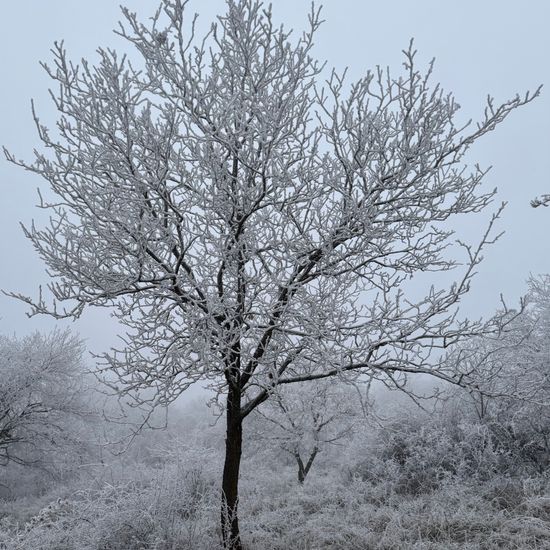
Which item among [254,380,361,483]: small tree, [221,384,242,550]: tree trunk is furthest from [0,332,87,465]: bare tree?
[221,384,242,550]: tree trunk

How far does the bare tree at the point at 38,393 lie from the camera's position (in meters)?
13.2

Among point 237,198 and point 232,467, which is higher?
point 237,198

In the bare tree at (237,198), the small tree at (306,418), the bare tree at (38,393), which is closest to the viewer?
the bare tree at (237,198)

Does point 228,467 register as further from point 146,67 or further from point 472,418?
point 472,418

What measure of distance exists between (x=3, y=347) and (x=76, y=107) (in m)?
14.4

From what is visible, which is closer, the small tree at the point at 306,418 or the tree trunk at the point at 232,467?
the tree trunk at the point at 232,467

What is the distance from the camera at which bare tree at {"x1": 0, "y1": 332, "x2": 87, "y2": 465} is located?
13.2 m

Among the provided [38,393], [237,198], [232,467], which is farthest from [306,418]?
[237,198]

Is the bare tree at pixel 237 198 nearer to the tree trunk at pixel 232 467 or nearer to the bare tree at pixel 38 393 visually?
the tree trunk at pixel 232 467

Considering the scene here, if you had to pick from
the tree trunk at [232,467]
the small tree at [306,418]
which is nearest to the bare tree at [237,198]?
the tree trunk at [232,467]

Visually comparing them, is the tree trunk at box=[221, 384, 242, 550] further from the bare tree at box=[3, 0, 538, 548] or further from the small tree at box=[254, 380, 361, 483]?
the small tree at box=[254, 380, 361, 483]

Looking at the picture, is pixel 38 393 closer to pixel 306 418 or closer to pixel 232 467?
pixel 306 418

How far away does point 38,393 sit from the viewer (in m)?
14.2

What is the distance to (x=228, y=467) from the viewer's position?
5.24m
